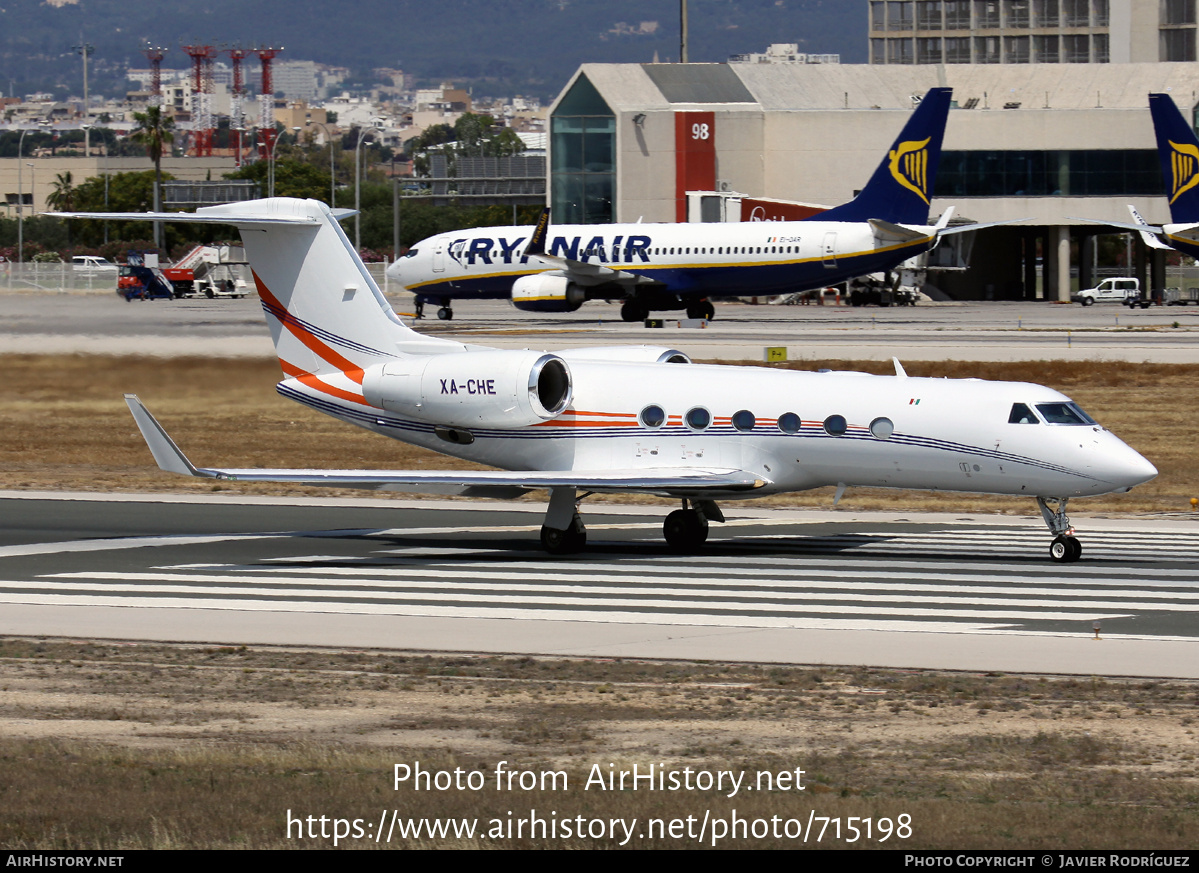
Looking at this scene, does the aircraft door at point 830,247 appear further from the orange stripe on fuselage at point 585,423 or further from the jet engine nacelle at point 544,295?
the orange stripe on fuselage at point 585,423

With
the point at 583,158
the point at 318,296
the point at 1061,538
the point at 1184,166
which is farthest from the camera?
the point at 583,158

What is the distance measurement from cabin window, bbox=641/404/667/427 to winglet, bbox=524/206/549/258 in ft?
149

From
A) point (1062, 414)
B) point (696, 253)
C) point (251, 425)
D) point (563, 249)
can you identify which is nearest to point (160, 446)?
point (1062, 414)

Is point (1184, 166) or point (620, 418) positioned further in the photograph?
point (1184, 166)

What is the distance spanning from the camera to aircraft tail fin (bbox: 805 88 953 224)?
6969 centimetres

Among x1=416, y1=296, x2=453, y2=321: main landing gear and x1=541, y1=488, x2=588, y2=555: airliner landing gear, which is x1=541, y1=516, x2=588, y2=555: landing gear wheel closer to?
x1=541, y1=488, x2=588, y2=555: airliner landing gear

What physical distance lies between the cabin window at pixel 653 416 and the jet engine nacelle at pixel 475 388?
49.8 inches

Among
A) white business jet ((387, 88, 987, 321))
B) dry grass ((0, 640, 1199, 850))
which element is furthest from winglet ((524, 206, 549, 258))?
dry grass ((0, 640, 1199, 850))

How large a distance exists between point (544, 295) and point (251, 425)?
27235 millimetres

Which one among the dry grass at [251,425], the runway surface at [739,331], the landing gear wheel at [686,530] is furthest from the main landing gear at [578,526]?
the runway surface at [739,331]

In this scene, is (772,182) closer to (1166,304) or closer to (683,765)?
(1166,304)

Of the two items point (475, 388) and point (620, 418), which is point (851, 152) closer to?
point (620, 418)

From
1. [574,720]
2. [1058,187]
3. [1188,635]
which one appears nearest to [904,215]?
[1058,187]

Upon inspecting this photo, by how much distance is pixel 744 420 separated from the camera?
81.7ft
